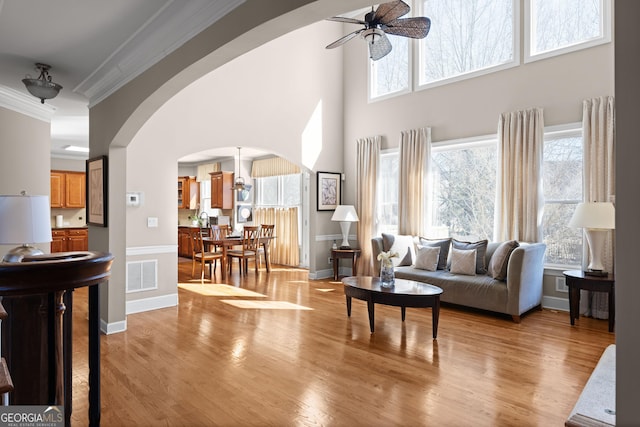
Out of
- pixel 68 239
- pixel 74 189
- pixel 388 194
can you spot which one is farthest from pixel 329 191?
pixel 74 189

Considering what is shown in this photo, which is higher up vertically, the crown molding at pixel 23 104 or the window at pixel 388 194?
the crown molding at pixel 23 104

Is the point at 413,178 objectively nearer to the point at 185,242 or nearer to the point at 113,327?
the point at 113,327

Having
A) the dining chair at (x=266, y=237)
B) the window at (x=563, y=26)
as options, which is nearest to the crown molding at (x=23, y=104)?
the dining chair at (x=266, y=237)

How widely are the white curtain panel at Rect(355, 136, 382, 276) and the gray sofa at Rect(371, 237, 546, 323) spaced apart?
74.9 inches

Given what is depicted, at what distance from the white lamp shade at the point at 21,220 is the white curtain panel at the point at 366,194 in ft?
18.2

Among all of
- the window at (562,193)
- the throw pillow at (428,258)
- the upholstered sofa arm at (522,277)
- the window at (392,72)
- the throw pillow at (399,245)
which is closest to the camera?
the upholstered sofa arm at (522,277)

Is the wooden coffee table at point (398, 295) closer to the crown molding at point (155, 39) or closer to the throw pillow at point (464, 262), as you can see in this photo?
the throw pillow at point (464, 262)

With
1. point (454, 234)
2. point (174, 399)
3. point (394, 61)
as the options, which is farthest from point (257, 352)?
point (394, 61)

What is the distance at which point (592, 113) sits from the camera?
15.2ft

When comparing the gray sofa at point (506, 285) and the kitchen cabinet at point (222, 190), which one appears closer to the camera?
A: the gray sofa at point (506, 285)

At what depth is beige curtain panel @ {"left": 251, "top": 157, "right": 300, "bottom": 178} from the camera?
8867 mm

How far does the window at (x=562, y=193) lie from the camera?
16.3ft

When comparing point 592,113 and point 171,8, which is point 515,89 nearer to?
point 592,113

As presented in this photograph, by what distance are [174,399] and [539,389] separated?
8.48 ft
